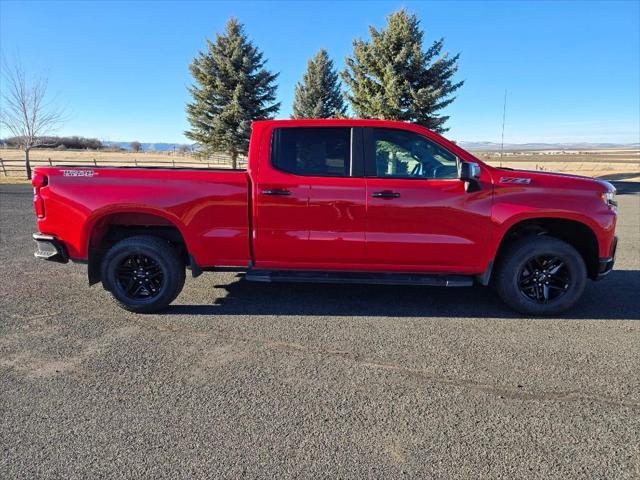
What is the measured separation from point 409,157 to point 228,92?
66.3 ft

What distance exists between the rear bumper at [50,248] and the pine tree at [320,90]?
26710 mm

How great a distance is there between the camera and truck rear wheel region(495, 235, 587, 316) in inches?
167

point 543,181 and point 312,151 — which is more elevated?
point 312,151

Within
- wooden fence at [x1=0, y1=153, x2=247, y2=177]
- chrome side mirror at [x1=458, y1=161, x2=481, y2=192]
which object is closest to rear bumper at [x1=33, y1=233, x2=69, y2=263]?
chrome side mirror at [x1=458, y1=161, x2=481, y2=192]

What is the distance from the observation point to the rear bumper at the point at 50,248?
4.27 m

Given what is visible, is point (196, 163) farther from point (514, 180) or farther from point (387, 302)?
point (514, 180)

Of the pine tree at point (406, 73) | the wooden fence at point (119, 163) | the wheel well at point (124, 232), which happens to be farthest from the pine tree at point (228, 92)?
the wheel well at point (124, 232)

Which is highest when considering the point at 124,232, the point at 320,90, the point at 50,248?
the point at 320,90

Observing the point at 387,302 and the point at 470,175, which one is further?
the point at 387,302

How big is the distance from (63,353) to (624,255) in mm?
8102

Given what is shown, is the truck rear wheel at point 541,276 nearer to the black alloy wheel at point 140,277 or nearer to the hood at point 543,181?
the hood at point 543,181

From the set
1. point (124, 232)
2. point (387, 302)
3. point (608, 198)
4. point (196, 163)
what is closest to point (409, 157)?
point (387, 302)

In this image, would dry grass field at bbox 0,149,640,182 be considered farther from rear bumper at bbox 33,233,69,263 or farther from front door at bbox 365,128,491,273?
rear bumper at bbox 33,233,69,263

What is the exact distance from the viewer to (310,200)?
13.5 ft
